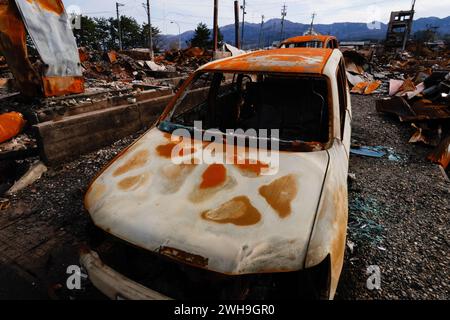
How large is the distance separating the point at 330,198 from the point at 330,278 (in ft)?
1.52

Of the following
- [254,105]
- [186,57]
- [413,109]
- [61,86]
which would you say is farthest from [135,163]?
[186,57]

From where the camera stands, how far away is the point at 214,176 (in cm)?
185

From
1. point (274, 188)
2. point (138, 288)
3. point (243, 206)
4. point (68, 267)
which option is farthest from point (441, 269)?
point (68, 267)

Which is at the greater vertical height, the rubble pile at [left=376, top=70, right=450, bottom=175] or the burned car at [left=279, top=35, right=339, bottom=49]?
the burned car at [left=279, top=35, right=339, bottom=49]

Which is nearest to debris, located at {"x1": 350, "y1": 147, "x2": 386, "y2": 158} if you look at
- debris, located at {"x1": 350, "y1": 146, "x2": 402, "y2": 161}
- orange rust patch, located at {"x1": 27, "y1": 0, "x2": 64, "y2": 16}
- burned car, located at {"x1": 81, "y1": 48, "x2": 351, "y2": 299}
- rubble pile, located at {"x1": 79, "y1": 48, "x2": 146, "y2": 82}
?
debris, located at {"x1": 350, "y1": 146, "x2": 402, "y2": 161}

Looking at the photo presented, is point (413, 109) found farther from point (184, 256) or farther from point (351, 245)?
point (184, 256)

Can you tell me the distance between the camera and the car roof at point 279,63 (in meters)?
2.34

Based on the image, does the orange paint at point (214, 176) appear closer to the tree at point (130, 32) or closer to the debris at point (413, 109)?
the debris at point (413, 109)

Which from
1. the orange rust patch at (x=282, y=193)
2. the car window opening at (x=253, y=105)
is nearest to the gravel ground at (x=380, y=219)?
the orange rust patch at (x=282, y=193)

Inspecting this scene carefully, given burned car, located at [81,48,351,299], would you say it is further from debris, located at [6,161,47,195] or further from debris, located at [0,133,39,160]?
debris, located at [0,133,39,160]

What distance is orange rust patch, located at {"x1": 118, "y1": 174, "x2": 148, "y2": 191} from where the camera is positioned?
1839mm

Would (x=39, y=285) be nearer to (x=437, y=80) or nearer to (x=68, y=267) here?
(x=68, y=267)

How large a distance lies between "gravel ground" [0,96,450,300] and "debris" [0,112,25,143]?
1.45 metres

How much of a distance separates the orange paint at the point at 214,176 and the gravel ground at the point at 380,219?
2.84 ft
